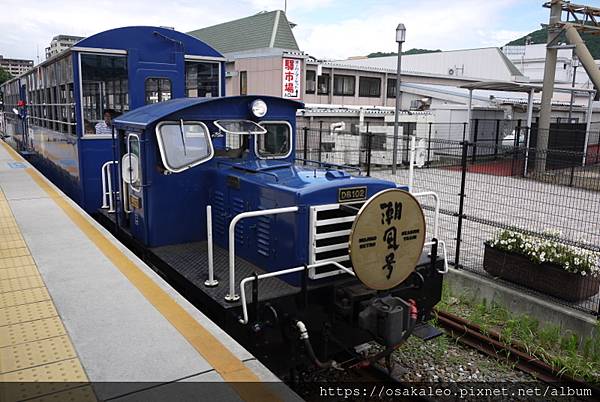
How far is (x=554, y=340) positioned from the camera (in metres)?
5.80

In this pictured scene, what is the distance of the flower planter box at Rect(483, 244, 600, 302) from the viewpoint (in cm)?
616

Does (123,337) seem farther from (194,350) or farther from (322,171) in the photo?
(322,171)

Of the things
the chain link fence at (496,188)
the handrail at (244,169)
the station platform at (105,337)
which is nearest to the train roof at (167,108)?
the handrail at (244,169)

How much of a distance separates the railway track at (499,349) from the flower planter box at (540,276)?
1.16 m

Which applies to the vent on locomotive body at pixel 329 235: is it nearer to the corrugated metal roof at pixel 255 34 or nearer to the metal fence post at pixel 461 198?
the metal fence post at pixel 461 198

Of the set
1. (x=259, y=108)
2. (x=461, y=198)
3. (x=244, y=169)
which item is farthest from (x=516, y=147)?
(x=244, y=169)

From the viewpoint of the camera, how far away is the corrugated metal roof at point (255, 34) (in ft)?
83.8

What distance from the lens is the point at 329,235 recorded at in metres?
4.52

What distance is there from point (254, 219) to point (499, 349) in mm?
3191

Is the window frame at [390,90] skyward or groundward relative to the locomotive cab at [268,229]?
skyward

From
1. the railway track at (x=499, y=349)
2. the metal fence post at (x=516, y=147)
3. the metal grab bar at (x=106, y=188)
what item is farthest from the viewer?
the metal fence post at (x=516, y=147)

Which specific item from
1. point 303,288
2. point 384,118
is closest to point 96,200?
point 303,288

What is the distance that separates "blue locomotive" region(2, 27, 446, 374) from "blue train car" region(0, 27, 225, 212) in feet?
0.10

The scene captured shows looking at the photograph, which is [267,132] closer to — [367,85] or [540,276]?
[540,276]
